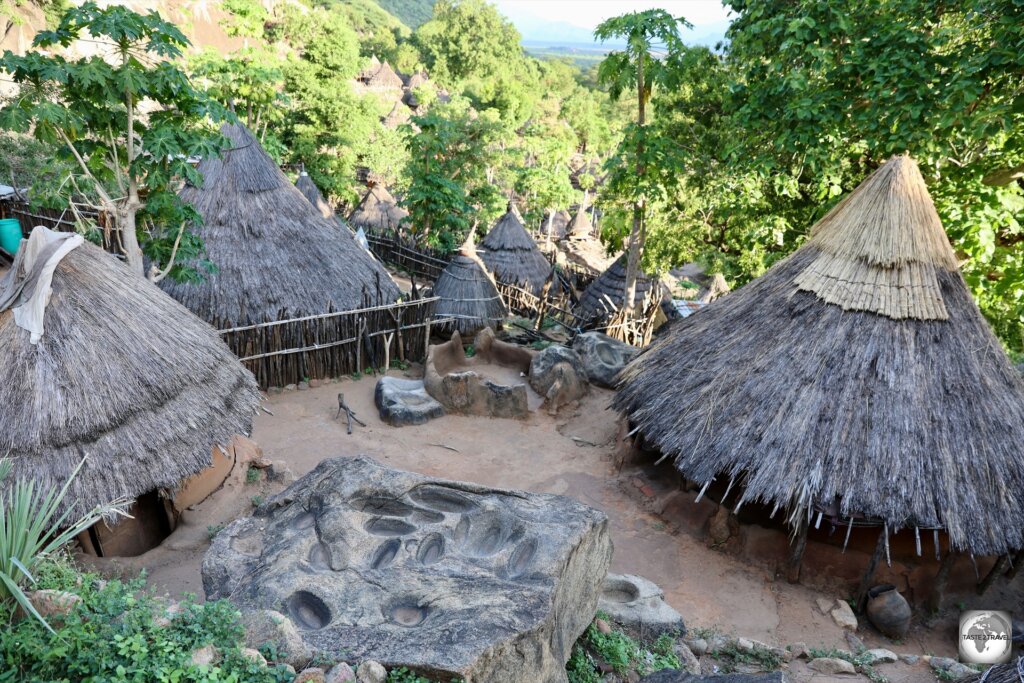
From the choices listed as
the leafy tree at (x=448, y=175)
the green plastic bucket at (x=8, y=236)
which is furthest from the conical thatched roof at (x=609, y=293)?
the green plastic bucket at (x=8, y=236)

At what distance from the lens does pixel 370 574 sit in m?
3.78

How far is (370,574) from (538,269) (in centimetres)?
1277

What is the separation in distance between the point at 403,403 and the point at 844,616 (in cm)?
576

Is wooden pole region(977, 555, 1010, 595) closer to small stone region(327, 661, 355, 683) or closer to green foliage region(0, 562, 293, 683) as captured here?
small stone region(327, 661, 355, 683)

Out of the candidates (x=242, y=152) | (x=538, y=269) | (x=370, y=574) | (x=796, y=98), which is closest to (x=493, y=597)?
(x=370, y=574)

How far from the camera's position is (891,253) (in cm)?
642

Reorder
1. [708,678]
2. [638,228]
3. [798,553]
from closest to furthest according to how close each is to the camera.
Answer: [708,678]
[798,553]
[638,228]

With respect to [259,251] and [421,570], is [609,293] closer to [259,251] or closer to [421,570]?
[259,251]

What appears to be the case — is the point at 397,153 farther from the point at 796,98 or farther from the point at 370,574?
the point at 370,574

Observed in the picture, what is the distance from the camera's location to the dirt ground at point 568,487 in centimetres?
579

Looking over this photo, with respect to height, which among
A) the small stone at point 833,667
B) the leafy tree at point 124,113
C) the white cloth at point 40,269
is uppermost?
the leafy tree at point 124,113

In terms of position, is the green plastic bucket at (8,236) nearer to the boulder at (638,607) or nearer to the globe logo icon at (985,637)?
the boulder at (638,607)

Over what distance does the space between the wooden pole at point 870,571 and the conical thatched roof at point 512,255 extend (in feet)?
33.5

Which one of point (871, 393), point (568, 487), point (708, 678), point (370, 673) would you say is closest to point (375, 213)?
point (568, 487)
